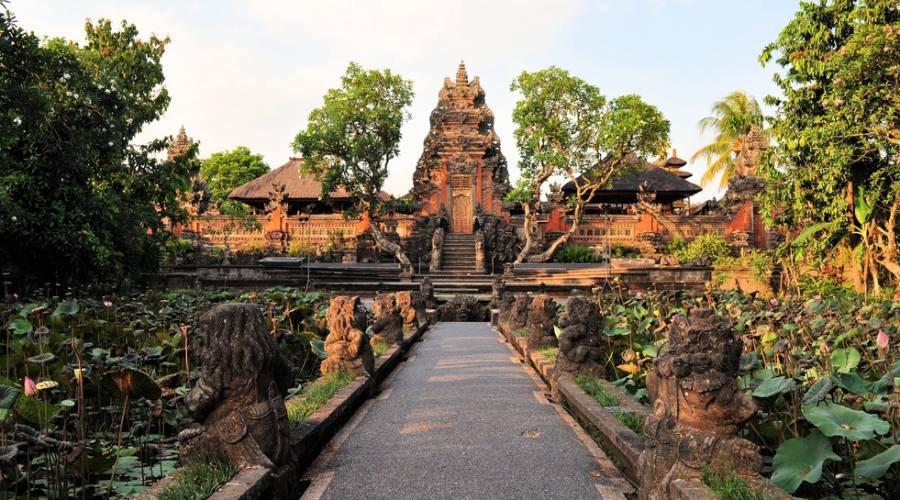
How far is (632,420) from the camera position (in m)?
4.25

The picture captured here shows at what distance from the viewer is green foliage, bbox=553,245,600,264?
29022mm

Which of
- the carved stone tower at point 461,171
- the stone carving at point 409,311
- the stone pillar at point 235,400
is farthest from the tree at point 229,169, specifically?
the stone pillar at point 235,400

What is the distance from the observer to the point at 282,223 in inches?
1259

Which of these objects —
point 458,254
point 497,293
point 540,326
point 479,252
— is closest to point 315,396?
point 540,326

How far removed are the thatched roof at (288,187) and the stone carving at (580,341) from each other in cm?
2878

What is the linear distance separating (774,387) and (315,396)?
3.39 metres

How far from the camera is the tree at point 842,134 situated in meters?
11.0

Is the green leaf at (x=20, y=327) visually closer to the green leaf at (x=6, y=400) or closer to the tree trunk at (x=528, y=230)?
the green leaf at (x=6, y=400)

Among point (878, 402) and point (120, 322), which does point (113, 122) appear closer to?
point (120, 322)

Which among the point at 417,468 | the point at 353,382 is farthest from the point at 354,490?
the point at 353,382

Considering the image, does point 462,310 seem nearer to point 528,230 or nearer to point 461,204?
point 528,230

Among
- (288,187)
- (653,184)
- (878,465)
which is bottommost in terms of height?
(878,465)

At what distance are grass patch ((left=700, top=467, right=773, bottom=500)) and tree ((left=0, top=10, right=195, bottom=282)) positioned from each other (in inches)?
357

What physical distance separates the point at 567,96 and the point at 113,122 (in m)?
17.1
